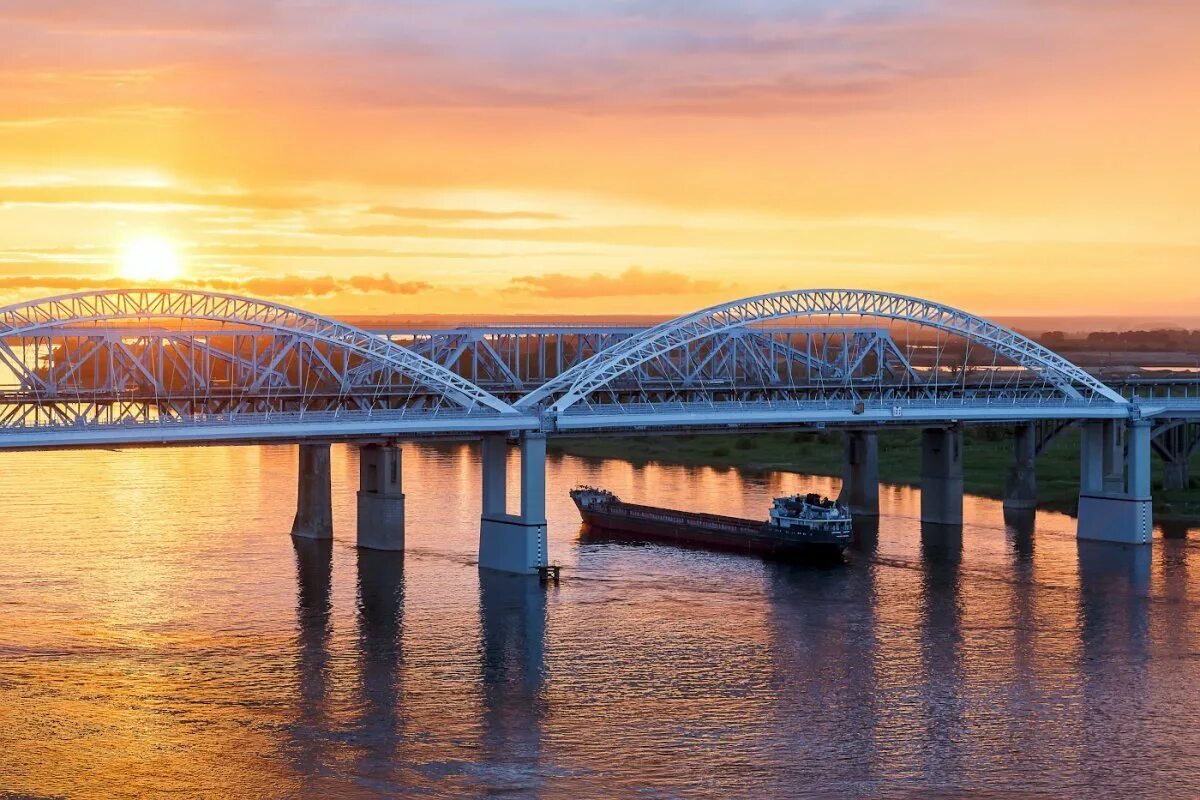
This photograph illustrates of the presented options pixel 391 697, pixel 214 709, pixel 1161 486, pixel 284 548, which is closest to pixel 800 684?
pixel 391 697

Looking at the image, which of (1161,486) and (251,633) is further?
(1161,486)

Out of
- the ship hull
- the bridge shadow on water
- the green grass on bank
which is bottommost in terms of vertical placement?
the bridge shadow on water

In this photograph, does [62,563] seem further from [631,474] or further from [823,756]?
[631,474]

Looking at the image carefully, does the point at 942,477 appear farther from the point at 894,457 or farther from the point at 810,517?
the point at 894,457

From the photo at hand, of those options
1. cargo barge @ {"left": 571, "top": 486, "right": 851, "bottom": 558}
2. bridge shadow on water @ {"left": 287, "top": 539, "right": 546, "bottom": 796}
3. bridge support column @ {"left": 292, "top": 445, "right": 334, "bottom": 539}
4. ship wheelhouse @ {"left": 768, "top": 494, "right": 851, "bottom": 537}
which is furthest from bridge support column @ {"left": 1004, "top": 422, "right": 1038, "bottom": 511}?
bridge support column @ {"left": 292, "top": 445, "right": 334, "bottom": 539}

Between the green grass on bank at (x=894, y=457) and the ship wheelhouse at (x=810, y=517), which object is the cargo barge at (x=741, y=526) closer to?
the ship wheelhouse at (x=810, y=517)

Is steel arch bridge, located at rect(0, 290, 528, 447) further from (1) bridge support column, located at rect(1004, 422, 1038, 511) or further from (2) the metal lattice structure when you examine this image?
(1) bridge support column, located at rect(1004, 422, 1038, 511)

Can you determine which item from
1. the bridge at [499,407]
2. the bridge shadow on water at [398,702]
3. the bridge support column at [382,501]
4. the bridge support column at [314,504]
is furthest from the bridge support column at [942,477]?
the bridge support column at [314,504]
